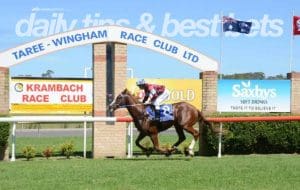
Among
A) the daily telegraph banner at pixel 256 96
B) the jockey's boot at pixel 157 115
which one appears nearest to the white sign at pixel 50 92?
the jockey's boot at pixel 157 115

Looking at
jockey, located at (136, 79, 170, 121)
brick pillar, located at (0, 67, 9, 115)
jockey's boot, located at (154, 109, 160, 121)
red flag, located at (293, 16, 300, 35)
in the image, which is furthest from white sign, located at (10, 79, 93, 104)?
red flag, located at (293, 16, 300, 35)

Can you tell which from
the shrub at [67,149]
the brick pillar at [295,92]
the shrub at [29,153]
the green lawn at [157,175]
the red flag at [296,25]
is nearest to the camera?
the green lawn at [157,175]

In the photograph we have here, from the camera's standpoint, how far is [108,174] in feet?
43.3

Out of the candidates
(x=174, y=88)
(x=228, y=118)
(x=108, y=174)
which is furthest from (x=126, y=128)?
(x=108, y=174)

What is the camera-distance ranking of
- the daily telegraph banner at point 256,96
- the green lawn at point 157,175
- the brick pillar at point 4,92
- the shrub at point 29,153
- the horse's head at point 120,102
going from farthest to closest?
the daily telegraph banner at point 256,96, the brick pillar at point 4,92, the shrub at point 29,153, the horse's head at point 120,102, the green lawn at point 157,175

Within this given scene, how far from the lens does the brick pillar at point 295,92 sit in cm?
2161

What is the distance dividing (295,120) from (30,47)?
28.6 ft

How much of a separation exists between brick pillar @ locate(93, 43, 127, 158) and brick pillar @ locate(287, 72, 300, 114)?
5.91 metres

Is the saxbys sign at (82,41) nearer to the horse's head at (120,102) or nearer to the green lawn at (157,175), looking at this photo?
the horse's head at (120,102)

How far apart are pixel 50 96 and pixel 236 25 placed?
32.0 ft

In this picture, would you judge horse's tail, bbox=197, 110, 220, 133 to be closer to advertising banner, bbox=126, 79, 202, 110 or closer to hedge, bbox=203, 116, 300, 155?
hedge, bbox=203, 116, 300, 155

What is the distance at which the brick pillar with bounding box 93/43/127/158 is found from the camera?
65.7 feet

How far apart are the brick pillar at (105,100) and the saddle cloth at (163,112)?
3.50 m

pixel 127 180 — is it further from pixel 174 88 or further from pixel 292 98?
pixel 292 98
